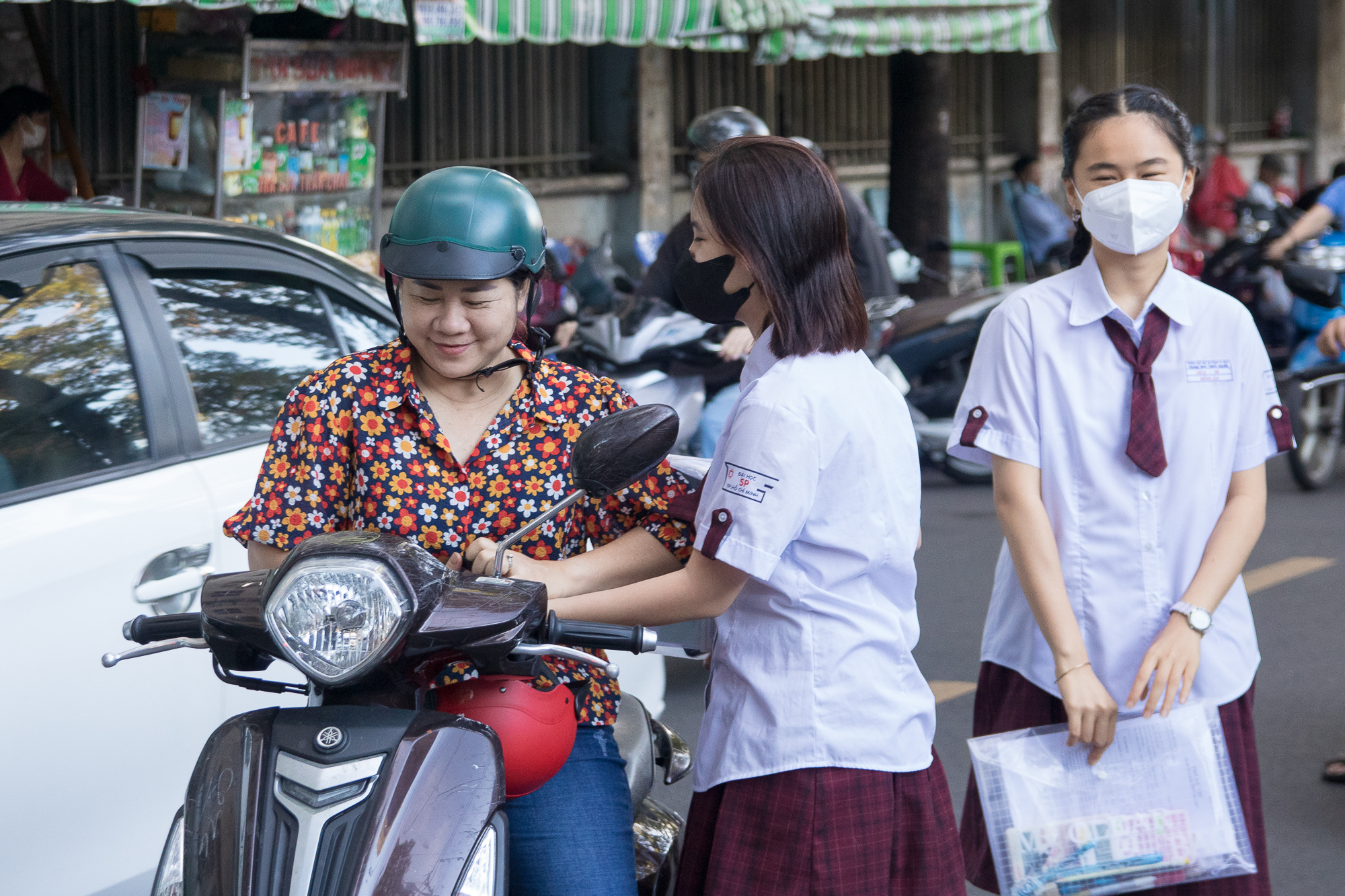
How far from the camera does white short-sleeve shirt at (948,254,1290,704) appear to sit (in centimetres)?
232

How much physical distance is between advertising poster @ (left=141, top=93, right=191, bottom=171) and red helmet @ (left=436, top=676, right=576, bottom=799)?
5669 millimetres

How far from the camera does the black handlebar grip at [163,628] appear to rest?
5.71 feet

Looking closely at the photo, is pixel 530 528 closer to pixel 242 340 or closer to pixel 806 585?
pixel 806 585

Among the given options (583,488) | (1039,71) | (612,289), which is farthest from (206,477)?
(1039,71)

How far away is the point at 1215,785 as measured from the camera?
2.22m

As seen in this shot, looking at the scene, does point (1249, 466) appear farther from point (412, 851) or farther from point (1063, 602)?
point (412, 851)

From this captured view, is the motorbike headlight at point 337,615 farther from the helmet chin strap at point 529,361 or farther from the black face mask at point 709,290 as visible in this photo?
the black face mask at point 709,290

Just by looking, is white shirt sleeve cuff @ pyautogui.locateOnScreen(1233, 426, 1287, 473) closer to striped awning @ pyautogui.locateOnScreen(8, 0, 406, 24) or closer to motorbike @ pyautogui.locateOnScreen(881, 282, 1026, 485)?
striped awning @ pyautogui.locateOnScreen(8, 0, 406, 24)

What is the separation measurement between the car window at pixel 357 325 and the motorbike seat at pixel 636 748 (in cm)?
133

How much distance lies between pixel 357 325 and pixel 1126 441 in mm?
A: 1799

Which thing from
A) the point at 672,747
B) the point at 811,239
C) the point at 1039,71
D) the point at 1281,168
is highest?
the point at 1039,71

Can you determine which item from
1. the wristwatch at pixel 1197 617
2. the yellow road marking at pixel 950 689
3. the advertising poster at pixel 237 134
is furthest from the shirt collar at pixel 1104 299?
the advertising poster at pixel 237 134

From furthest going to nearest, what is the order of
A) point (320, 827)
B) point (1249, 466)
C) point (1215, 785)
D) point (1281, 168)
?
point (1281, 168), point (1249, 466), point (1215, 785), point (320, 827)

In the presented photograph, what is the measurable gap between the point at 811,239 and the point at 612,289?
15.6ft
